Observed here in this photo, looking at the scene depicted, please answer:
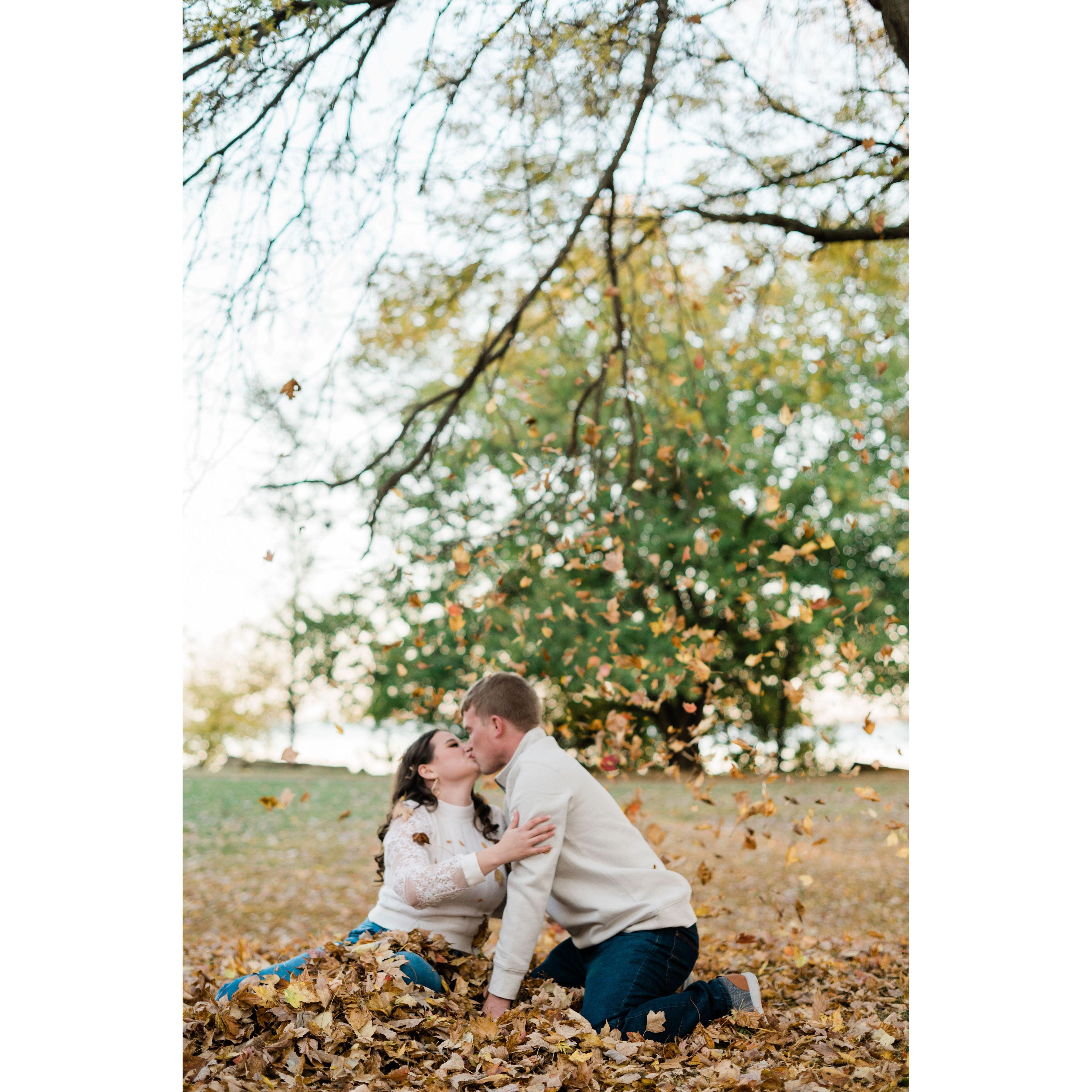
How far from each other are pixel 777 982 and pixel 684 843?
5.17 m

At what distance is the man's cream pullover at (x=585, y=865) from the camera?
9.50 ft

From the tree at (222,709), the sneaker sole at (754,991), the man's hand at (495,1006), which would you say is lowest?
the tree at (222,709)

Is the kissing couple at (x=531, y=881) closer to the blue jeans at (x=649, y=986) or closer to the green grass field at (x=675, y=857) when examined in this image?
the blue jeans at (x=649, y=986)

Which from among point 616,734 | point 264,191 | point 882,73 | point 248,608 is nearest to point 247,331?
point 264,191

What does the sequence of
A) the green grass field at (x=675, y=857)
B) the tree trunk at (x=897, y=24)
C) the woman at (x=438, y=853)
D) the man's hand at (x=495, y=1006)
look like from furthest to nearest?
the green grass field at (x=675, y=857)
the tree trunk at (x=897, y=24)
the woman at (x=438, y=853)
the man's hand at (x=495, y=1006)

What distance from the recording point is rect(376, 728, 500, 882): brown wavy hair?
325 cm

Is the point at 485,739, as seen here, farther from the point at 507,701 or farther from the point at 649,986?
the point at 649,986

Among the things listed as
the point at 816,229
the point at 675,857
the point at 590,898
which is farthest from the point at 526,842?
the point at 816,229

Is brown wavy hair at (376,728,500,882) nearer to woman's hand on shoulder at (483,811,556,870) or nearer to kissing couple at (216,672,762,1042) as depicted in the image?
kissing couple at (216,672,762,1042)

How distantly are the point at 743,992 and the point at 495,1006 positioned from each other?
A: 2.71 ft

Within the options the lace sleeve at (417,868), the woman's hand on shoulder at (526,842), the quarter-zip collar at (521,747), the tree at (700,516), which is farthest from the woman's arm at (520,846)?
the tree at (700,516)

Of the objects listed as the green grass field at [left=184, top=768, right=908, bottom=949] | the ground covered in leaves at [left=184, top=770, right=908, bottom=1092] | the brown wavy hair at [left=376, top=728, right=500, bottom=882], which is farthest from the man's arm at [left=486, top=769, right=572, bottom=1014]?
the green grass field at [left=184, top=768, right=908, bottom=949]

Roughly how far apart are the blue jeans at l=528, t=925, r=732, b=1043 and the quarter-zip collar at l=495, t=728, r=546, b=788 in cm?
59

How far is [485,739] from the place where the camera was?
314 centimetres
